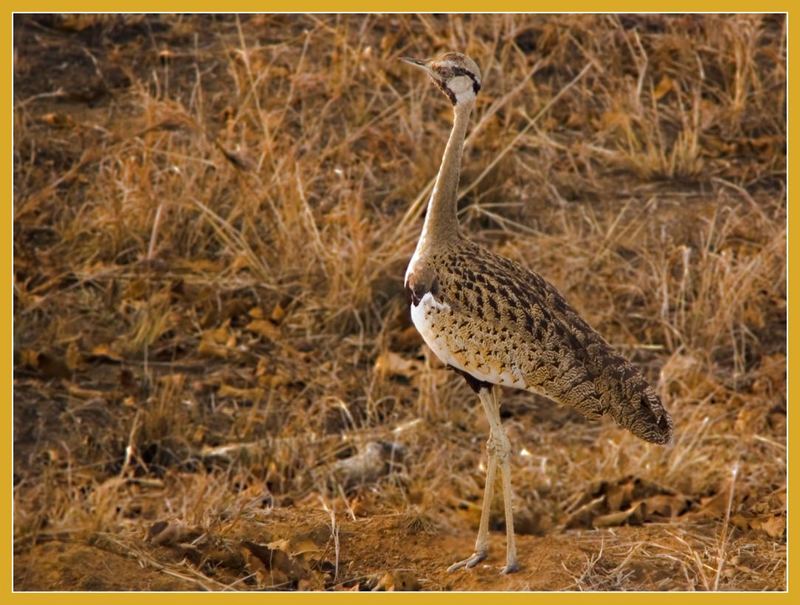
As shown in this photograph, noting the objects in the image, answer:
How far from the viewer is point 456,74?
17.8 feet

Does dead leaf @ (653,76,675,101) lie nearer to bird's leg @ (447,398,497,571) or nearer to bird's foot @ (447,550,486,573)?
bird's leg @ (447,398,497,571)

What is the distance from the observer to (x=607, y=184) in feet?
31.2

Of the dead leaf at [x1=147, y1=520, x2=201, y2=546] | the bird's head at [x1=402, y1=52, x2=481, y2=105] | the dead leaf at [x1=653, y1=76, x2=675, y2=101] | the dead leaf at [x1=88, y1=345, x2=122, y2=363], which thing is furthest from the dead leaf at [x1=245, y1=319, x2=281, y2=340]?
the dead leaf at [x1=653, y1=76, x2=675, y2=101]

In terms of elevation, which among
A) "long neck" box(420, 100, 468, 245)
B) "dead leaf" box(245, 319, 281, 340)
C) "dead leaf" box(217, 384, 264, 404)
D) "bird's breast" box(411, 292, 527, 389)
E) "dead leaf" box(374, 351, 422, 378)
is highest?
"long neck" box(420, 100, 468, 245)

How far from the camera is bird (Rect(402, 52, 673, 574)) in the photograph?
535 centimetres

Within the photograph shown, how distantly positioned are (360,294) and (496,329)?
107 inches

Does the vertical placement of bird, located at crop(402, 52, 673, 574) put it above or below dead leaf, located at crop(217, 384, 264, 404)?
→ above

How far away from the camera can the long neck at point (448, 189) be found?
17.9ft

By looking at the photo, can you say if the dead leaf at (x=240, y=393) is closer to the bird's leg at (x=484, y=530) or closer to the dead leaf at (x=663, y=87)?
the bird's leg at (x=484, y=530)

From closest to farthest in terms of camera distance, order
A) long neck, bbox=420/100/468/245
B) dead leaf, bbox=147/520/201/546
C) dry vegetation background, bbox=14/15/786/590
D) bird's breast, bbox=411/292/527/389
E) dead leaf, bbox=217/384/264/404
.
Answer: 1. bird's breast, bbox=411/292/527/389
2. long neck, bbox=420/100/468/245
3. dead leaf, bbox=147/520/201/546
4. dry vegetation background, bbox=14/15/786/590
5. dead leaf, bbox=217/384/264/404

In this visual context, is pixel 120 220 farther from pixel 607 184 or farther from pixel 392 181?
pixel 607 184

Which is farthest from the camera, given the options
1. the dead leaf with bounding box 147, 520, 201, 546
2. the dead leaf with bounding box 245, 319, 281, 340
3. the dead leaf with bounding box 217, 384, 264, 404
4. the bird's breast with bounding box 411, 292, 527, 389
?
the dead leaf with bounding box 245, 319, 281, 340

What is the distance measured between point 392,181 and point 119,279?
1.88 m

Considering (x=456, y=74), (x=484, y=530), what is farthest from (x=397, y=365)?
(x=456, y=74)
